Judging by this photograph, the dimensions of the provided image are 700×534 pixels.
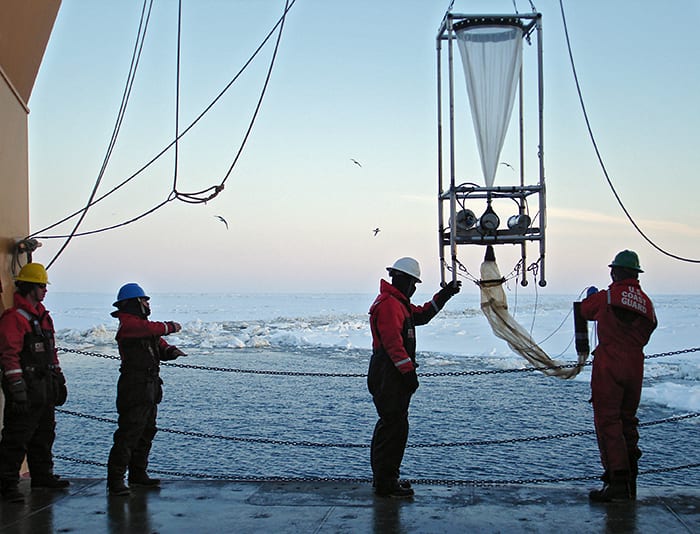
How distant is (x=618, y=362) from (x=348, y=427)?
664 centimetres

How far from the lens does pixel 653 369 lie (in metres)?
17.3

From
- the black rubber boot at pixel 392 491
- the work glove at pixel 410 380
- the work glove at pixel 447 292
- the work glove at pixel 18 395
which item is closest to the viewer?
the work glove at pixel 18 395

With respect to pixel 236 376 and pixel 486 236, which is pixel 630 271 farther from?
pixel 236 376

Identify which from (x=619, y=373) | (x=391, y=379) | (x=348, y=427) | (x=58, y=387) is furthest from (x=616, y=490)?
(x=348, y=427)

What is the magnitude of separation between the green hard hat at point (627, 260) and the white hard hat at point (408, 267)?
114cm

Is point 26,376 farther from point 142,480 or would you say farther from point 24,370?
point 142,480

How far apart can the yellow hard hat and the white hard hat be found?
208 centimetres

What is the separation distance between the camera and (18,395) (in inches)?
155

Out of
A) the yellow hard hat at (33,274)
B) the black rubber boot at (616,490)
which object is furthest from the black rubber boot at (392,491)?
the yellow hard hat at (33,274)

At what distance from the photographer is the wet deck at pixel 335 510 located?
365 centimetres

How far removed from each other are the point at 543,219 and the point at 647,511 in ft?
6.24

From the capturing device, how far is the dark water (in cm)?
813

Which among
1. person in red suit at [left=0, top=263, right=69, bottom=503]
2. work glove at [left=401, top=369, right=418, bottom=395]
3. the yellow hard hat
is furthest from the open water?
the yellow hard hat

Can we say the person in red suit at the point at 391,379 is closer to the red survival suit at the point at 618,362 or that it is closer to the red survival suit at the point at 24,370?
the red survival suit at the point at 618,362
